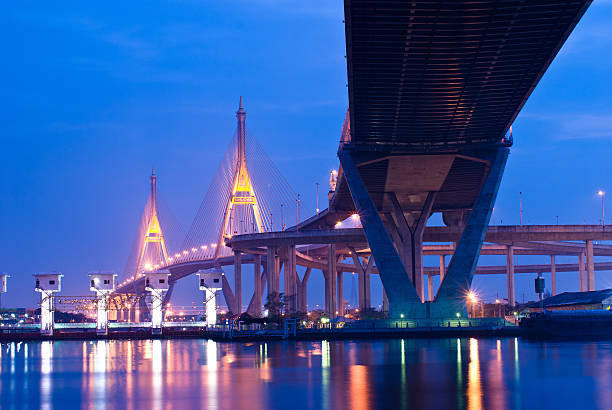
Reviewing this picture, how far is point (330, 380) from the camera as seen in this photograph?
3058 cm

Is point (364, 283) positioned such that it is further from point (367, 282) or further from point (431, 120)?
point (431, 120)

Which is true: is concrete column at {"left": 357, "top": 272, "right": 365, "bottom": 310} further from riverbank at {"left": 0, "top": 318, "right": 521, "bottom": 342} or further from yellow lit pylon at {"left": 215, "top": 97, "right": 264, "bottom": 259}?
riverbank at {"left": 0, "top": 318, "right": 521, "bottom": 342}

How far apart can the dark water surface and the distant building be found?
24146 mm

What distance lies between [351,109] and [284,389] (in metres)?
29.9

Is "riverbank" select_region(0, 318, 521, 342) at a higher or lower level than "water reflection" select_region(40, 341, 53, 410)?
higher

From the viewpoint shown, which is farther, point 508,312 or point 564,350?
point 508,312

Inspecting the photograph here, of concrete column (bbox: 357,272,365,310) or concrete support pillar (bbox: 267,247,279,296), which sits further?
concrete column (bbox: 357,272,365,310)

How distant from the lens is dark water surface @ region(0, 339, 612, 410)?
81.4 feet

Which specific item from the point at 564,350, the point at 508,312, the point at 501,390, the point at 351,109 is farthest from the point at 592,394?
the point at 508,312

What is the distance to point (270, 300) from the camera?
9988 cm

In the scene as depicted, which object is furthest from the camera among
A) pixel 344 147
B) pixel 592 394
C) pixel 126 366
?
pixel 344 147

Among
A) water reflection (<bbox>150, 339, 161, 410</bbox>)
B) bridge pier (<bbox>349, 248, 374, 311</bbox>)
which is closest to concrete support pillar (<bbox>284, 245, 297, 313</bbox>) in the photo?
bridge pier (<bbox>349, 248, 374, 311</bbox>)

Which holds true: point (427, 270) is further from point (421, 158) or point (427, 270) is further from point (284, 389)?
point (284, 389)

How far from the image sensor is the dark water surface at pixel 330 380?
81.4ft
